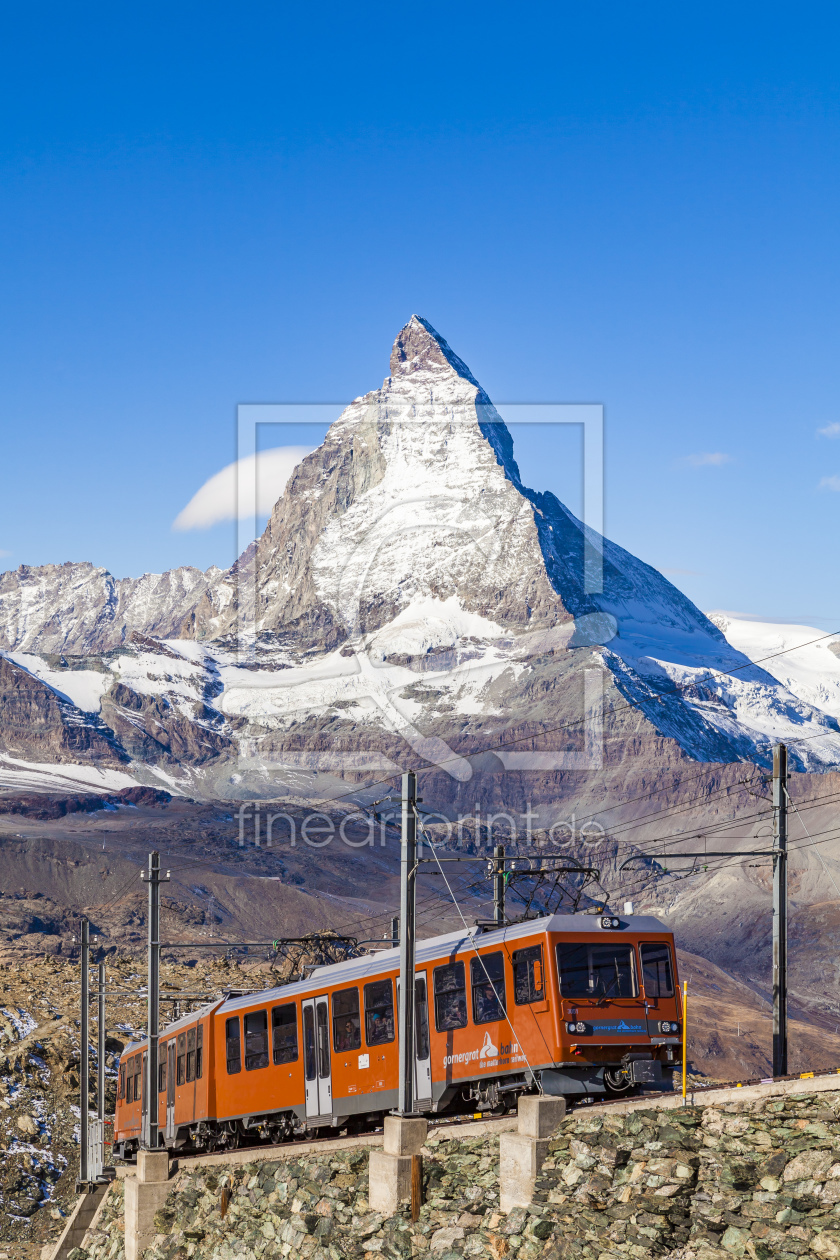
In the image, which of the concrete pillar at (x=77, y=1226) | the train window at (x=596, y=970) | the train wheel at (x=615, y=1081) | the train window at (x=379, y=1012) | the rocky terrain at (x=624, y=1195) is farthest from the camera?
the concrete pillar at (x=77, y=1226)

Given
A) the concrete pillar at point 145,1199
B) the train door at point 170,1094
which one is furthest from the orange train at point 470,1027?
the train door at point 170,1094

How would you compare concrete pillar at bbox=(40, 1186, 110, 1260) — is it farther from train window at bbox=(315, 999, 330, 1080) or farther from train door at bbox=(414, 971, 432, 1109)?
train door at bbox=(414, 971, 432, 1109)

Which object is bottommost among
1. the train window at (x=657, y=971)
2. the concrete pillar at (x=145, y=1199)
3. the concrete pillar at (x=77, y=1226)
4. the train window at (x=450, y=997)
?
the concrete pillar at (x=77, y=1226)

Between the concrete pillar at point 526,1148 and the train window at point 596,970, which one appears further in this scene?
the train window at point 596,970

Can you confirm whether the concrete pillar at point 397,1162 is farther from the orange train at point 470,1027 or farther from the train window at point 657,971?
the train window at point 657,971

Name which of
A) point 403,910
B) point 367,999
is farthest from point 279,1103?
point 403,910

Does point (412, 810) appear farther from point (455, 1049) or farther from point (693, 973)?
point (693, 973)

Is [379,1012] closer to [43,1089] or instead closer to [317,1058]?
[317,1058]

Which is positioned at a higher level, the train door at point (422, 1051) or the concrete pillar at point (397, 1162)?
the train door at point (422, 1051)
